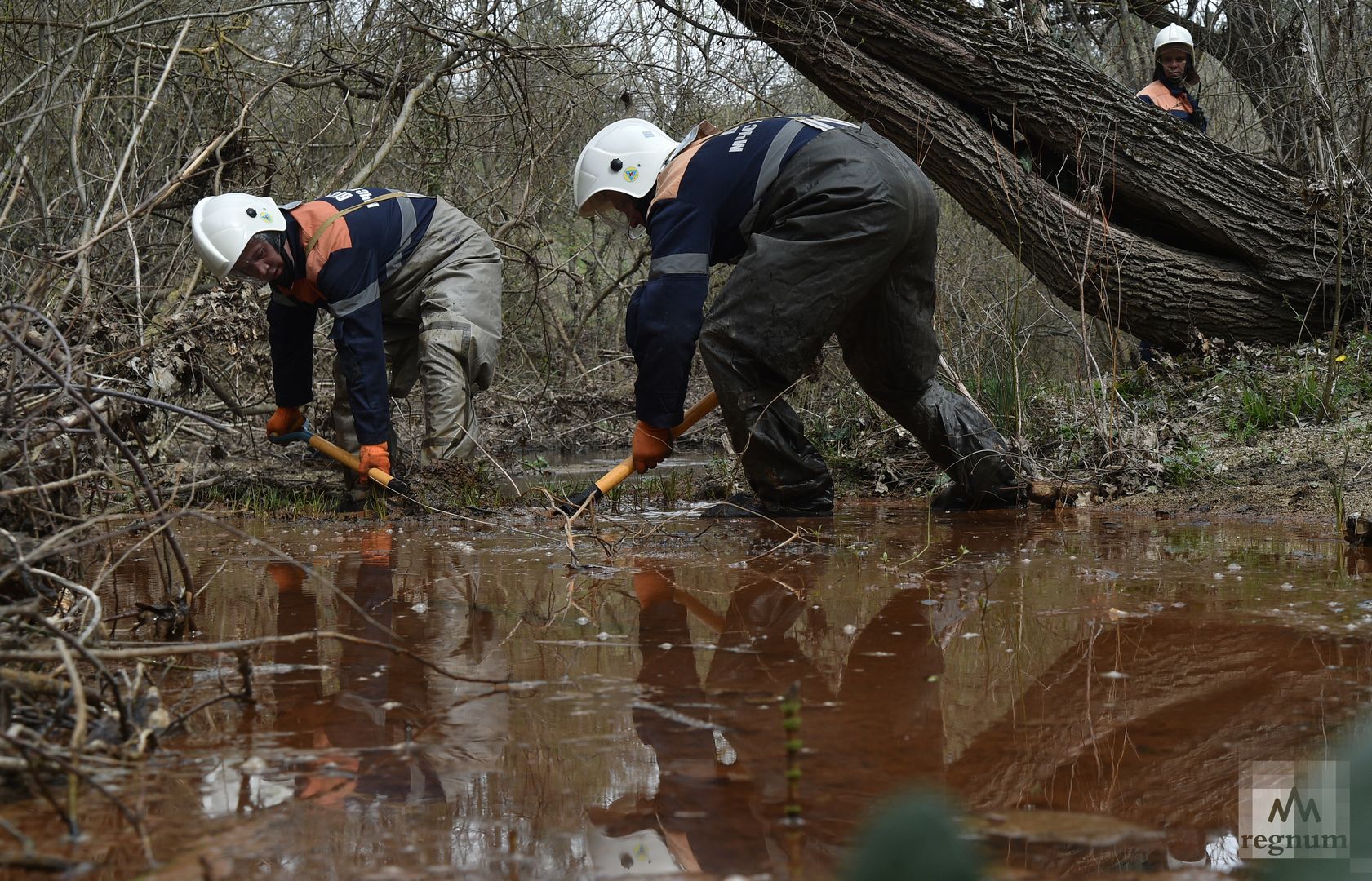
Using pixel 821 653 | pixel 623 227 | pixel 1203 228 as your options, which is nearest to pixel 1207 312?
pixel 1203 228

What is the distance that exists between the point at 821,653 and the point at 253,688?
46.2 inches

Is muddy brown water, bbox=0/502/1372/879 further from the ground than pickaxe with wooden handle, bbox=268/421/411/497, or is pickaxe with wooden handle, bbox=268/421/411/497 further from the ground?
pickaxe with wooden handle, bbox=268/421/411/497

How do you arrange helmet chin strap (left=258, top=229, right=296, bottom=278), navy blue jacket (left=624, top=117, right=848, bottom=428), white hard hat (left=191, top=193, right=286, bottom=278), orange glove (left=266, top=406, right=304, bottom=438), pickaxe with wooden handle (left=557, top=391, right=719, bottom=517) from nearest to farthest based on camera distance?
navy blue jacket (left=624, top=117, right=848, bottom=428) → pickaxe with wooden handle (left=557, top=391, right=719, bottom=517) → white hard hat (left=191, top=193, right=286, bottom=278) → helmet chin strap (left=258, top=229, right=296, bottom=278) → orange glove (left=266, top=406, right=304, bottom=438)

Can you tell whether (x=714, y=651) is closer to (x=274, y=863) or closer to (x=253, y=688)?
(x=253, y=688)

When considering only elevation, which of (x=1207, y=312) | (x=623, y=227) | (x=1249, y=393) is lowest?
(x=1249, y=393)

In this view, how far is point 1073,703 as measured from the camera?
80.0 inches

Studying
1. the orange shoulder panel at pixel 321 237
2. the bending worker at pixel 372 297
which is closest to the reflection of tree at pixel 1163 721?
the bending worker at pixel 372 297

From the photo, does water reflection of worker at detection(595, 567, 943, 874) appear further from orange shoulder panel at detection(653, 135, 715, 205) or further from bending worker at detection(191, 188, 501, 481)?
bending worker at detection(191, 188, 501, 481)

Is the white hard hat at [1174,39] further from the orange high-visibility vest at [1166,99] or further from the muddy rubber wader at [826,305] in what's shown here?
the muddy rubber wader at [826,305]

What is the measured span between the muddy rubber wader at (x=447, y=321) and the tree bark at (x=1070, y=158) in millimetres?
2110

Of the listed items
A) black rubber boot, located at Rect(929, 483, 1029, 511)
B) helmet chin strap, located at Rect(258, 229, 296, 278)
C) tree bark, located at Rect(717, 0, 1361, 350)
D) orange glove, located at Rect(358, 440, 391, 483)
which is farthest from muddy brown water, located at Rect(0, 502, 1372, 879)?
tree bark, located at Rect(717, 0, 1361, 350)

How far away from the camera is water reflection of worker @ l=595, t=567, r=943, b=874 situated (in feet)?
4.95

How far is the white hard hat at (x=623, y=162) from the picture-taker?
453 centimetres

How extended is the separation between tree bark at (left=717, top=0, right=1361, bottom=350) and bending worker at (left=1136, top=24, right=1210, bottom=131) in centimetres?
138
